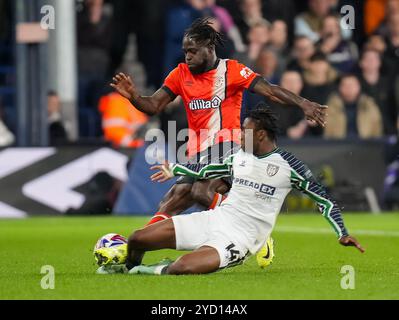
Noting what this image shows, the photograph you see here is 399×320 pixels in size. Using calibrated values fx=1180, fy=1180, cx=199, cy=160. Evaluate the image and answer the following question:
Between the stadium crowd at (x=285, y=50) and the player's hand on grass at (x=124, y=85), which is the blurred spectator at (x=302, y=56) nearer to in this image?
the stadium crowd at (x=285, y=50)

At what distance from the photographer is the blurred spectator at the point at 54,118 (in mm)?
20828

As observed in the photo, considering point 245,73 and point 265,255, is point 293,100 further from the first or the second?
point 265,255

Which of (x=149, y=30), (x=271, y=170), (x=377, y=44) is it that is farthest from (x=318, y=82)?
(x=271, y=170)

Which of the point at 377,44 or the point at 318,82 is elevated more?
the point at 377,44

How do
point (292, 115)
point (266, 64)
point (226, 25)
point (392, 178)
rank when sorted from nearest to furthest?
point (392, 178)
point (266, 64)
point (292, 115)
point (226, 25)

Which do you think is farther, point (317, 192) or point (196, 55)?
point (196, 55)

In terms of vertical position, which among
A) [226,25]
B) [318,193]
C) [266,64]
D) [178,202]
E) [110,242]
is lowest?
[110,242]

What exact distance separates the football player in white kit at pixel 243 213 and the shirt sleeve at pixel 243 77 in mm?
1366

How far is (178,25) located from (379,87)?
3976 millimetres

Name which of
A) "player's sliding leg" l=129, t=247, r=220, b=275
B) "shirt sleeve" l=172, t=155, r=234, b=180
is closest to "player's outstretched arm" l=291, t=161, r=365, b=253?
"shirt sleeve" l=172, t=155, r=234, b=180

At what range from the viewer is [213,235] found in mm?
10180

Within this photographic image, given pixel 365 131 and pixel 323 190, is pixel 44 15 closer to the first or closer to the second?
pixel 365 131

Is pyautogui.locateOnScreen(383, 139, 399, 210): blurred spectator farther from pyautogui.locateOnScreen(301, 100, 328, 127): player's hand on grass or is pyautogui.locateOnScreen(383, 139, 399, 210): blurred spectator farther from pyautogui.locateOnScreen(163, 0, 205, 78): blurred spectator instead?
pyautogui.locateOnScreen(301, 100, 328, 127): player's hand on grass

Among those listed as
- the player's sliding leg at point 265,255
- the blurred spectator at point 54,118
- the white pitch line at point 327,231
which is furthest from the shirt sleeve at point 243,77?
the blurred spectator at point 54,118
